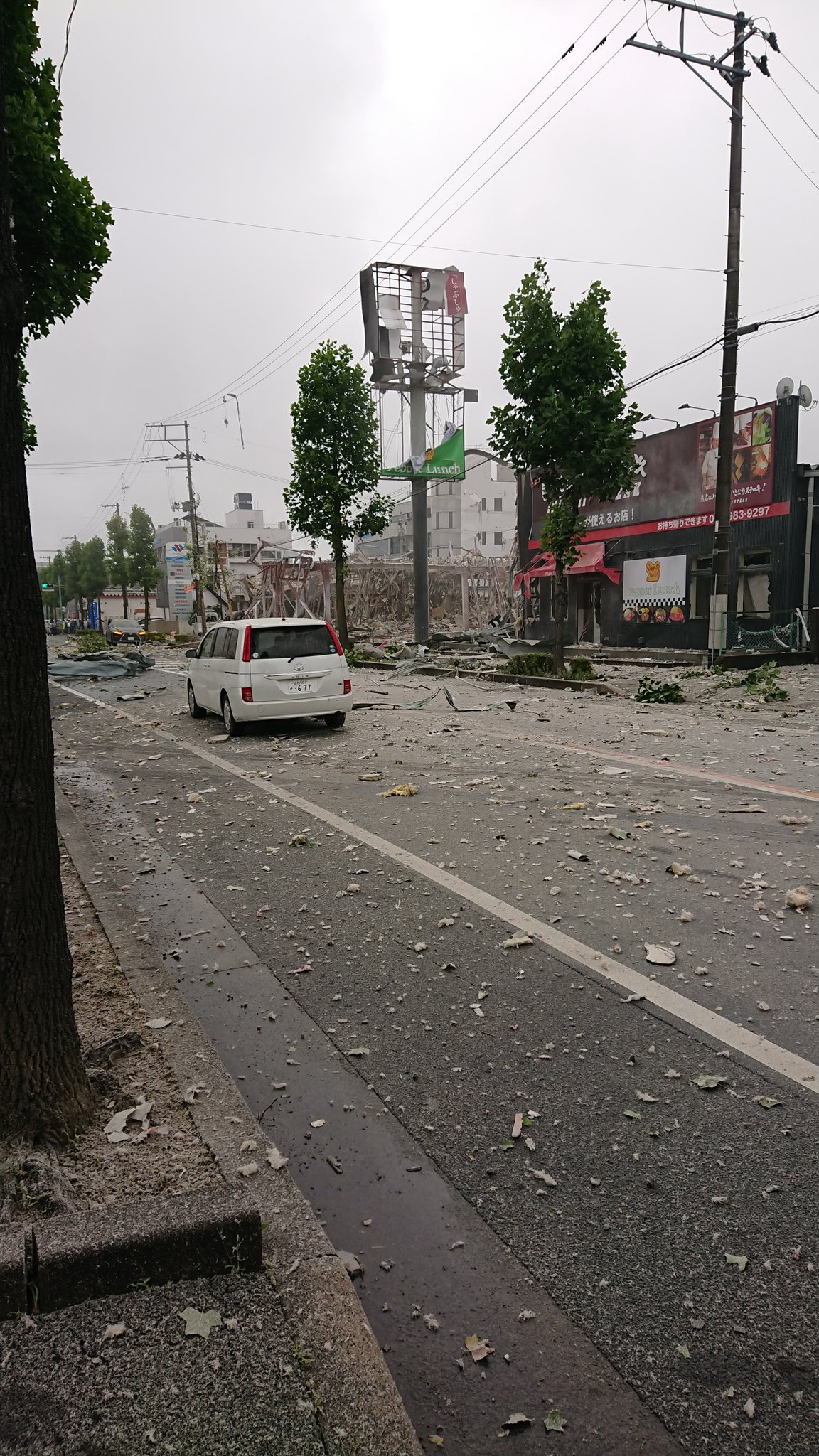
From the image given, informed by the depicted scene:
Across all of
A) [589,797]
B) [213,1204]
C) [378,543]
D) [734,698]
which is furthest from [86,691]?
[378,543]

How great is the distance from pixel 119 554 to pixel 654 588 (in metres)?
A: 72.6

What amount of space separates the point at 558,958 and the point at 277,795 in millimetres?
4955

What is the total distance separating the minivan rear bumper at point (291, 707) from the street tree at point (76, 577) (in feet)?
354

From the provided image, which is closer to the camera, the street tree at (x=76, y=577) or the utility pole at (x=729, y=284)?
the utility pole at (x=729, y=284)

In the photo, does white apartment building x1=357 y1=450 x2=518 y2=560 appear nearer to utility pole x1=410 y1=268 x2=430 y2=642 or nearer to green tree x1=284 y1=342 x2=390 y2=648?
utility pole x1=410 y1=268 x2=430 y2=642

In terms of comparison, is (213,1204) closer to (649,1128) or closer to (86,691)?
(649,1128)

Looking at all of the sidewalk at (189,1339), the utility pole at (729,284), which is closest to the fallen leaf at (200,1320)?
the sidewalk at (189,1339)

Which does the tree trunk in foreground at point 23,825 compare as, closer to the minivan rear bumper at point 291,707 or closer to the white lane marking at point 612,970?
the white lane marking at point 612,970

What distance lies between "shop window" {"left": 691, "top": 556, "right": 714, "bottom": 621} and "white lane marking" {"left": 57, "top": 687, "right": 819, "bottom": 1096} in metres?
23.3

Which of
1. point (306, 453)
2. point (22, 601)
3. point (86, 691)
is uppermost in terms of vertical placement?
point (306, 453)

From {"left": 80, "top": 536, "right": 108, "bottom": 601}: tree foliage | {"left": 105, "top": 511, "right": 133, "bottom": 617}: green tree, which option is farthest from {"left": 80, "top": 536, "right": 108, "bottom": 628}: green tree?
{"left": 105, "top": 511, "right": 133, "bottom": 617}: green tree

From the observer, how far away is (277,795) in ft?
30.2

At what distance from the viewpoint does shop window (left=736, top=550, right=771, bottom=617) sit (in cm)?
2672

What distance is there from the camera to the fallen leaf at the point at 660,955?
463 cm
